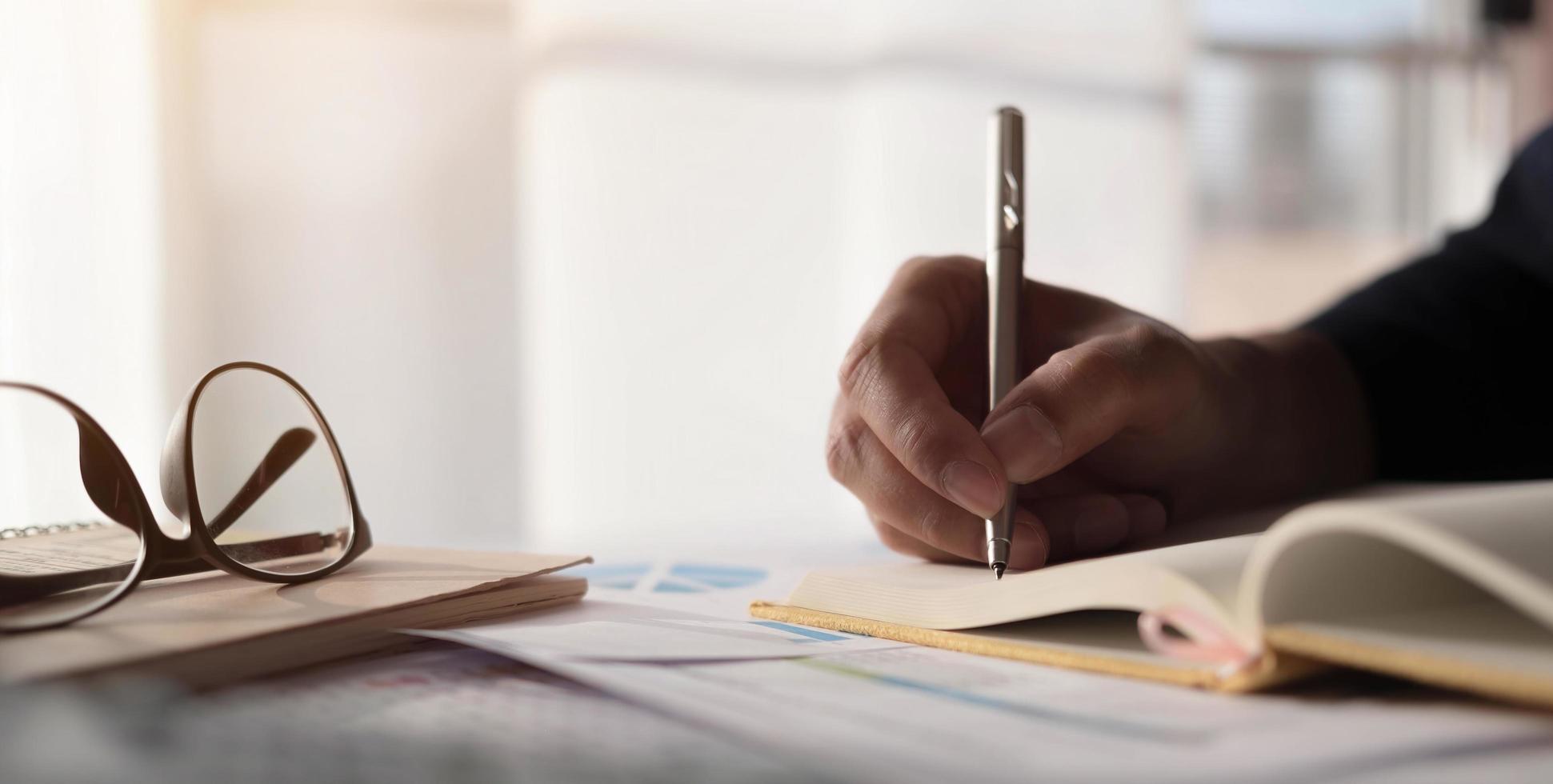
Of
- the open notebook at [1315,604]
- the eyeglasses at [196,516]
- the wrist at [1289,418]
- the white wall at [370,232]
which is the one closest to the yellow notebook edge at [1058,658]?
the open notebook at [1315,604]

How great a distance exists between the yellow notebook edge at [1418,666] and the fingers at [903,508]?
0.21 m

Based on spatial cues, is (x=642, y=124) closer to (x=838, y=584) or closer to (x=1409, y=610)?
(x=838, y=584)

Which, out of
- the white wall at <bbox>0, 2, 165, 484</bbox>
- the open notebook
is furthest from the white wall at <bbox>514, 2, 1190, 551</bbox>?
the open notebook

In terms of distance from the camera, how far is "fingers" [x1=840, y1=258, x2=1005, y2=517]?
1.66ft

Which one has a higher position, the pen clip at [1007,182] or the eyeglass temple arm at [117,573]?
the pen clip at [1007,182]

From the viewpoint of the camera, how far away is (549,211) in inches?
74.4

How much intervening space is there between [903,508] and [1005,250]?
A: 0.51 feet

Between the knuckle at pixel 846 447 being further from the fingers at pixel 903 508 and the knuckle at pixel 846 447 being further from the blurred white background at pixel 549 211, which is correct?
the blurred white background at pixel 549 211

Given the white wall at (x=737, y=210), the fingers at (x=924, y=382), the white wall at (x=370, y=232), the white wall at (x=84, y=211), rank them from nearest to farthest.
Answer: the fingers at (x=924, y=382)
the white wall at (x=84, y=211)
the white wall at (x=370, y=232)
the white wall at (x=737, y=210)

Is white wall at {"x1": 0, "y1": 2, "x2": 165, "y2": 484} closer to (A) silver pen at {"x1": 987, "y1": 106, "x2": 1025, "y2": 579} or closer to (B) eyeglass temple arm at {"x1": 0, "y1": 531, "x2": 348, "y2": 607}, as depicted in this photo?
(B) eyeglass temple arm at {"x1": 0, "y1": 531, "x2": 348, "y2": 607}

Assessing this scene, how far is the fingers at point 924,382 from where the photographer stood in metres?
0.51

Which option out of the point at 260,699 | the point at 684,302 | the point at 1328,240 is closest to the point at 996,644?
the point at 260,699

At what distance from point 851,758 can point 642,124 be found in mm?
1763

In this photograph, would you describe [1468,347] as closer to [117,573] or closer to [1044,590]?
[1044,590]
